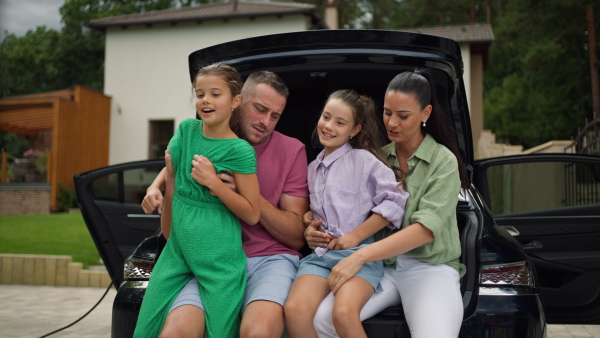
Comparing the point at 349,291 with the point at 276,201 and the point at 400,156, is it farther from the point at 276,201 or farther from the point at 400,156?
the point at 400,156

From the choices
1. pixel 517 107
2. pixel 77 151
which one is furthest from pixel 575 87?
pixel 77 151

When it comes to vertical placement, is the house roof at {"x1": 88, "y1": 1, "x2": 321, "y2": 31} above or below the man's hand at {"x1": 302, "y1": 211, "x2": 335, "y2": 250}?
above

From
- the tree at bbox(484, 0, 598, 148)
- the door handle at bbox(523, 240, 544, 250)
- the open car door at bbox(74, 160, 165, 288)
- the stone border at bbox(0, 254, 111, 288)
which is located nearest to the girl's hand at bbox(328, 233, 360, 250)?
the door handle at bbox(523, 240, 544, 250)

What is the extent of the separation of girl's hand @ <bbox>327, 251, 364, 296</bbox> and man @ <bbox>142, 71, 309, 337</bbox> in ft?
0.56

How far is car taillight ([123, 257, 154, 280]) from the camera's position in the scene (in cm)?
234

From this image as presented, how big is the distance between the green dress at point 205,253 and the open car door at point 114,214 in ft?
5.47

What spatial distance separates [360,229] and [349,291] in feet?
0.89

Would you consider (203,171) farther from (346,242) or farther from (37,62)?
(37,62)

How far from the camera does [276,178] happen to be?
7.88ft

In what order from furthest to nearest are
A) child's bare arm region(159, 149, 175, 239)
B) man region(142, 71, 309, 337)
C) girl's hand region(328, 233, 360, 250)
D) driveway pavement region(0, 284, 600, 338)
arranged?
driveway pavement region(0, 284, 600, 338) < child's bare arm region(159, 149, 175, 239) < girl's hand region(328, 233, 360, 250) < man region(142, 71, 309, 337)

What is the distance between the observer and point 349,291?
78.9 inches

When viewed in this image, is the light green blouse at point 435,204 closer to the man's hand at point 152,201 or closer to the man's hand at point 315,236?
the man's hand at point 315,236

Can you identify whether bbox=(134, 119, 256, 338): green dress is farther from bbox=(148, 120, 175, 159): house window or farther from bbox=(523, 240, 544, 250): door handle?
bbox=(148, 120, 175, 159): house window

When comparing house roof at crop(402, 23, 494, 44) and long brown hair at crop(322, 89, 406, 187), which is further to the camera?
house roof at crop(402, 23, 494, 44)
